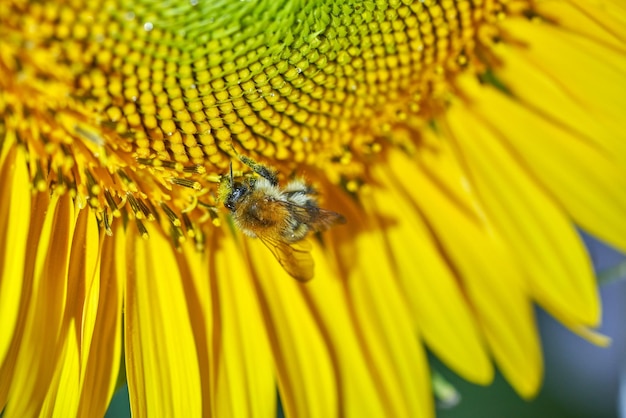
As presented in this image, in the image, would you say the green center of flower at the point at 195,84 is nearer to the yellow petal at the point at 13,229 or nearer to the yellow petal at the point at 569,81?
the yellow petal at the point at 13,229

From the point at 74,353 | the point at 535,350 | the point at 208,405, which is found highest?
the point at 74,353

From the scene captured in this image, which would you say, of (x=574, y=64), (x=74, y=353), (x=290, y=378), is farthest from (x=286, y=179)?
(x=574, y=64)

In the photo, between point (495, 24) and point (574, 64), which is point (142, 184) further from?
point (574, 64)

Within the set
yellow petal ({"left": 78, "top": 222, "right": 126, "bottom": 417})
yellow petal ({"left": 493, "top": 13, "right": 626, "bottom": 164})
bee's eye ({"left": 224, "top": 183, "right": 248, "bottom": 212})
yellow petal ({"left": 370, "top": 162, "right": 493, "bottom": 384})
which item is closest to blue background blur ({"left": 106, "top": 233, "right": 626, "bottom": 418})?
yellow petal ({"left": 370, "top": 162, "right": 493, "bottom": 384})

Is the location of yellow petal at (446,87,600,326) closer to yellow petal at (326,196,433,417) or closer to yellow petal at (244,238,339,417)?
yellow petal at (326,196,433,417)

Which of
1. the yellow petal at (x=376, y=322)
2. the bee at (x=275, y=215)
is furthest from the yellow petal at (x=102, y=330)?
the yellow petal at (x=376, y=322)

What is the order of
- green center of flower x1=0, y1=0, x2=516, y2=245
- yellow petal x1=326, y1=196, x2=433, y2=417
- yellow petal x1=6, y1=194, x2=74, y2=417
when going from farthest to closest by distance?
yellow petal x1=326, y1=196, x2=433, y2=417, yellow petal x1=6, y1=194, x2=74, y2=417, green center of flower x1=0, y1=0, x2=516, y2=245

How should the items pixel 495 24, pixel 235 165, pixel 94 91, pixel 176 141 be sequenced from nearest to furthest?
pixel 94 91
pixel 176 141
pixel 235 165
pixel 495 24
